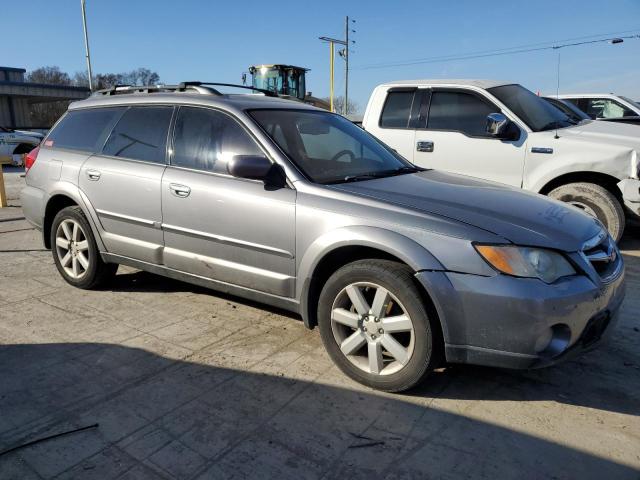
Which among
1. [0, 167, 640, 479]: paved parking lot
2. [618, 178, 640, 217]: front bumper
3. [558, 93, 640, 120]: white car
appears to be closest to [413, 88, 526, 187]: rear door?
[618, 178, 640, 217]: front bumper

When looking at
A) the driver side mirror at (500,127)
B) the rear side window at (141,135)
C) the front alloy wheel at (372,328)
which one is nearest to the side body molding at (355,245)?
the front alloy wheel at (372,328)

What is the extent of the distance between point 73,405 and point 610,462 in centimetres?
267

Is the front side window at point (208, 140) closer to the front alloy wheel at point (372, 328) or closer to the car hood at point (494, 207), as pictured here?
the car hood at point (494, 207)

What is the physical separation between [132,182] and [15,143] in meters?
15.6

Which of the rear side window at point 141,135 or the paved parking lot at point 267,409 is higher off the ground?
the rear side window at point 141,135

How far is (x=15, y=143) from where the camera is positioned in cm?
1684

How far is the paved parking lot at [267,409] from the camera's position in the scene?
7.60ft

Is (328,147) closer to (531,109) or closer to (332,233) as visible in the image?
(332,233)

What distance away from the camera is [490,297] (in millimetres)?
2543

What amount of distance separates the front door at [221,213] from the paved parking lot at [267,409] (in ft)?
1.68

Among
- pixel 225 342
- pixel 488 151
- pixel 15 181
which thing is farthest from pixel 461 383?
pixel 15 181

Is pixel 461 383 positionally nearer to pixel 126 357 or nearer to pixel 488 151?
pixel 126 357

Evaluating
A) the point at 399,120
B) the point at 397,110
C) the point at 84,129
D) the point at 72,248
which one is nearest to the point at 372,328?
the point at 72,248

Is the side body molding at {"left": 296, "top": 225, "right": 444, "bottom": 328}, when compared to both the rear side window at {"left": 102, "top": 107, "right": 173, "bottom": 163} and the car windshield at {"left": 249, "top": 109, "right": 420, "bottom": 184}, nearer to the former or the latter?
the car windshield at {"left": 249, "top": 109, "right": 420, "bottom": 184}
